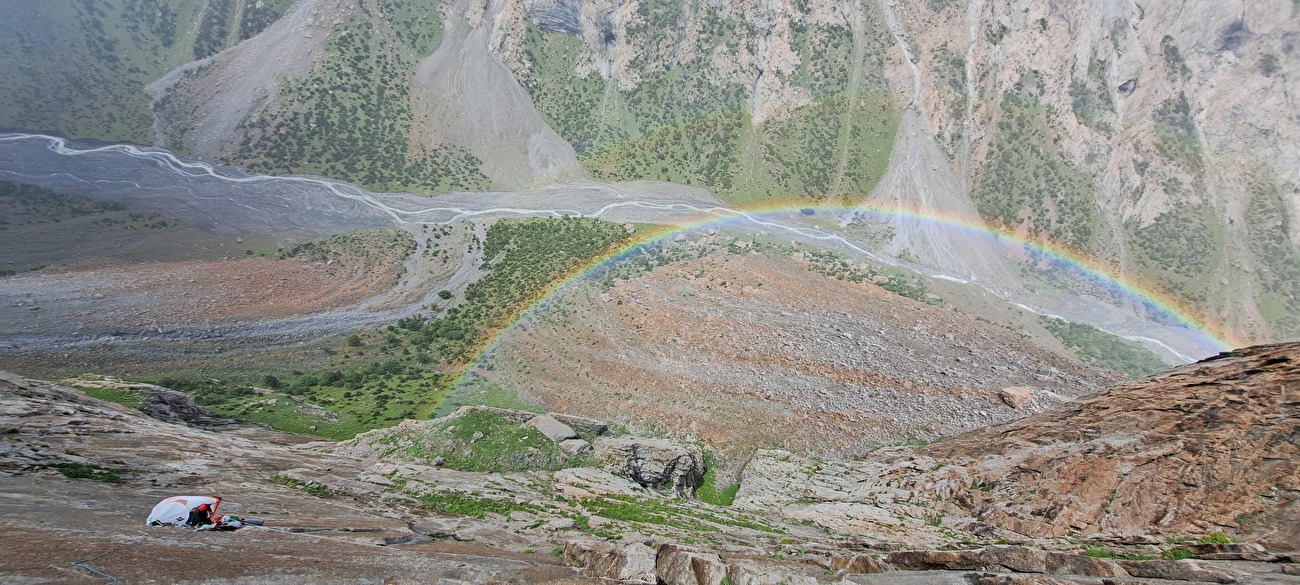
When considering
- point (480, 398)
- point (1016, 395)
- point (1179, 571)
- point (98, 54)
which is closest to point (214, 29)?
point (98, 54)

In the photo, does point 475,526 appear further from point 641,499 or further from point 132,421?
point 132,421

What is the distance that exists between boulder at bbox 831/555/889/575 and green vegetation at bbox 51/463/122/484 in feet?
61.0

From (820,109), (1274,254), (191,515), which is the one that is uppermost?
(820,109)

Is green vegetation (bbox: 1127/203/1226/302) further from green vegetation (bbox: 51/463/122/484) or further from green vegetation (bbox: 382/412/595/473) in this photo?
green vegetation (bbox: 51/463/122/484)

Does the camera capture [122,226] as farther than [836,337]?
Yes

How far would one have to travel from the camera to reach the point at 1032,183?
6712 centimetres

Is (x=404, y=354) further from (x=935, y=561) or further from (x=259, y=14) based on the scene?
(x=259, y=14)

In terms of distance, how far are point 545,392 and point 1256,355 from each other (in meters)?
32.5

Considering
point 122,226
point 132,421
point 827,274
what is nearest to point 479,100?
point 122,226

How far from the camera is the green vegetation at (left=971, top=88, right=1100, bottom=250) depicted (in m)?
64.9

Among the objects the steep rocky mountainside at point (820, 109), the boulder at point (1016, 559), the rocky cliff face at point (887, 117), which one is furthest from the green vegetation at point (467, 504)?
the rocky cliff face at point (887, 117)

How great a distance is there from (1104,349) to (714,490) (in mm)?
43483

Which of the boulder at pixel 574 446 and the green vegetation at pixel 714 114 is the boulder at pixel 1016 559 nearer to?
the boulder at pixel 574 446

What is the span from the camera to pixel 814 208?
67188 mm
